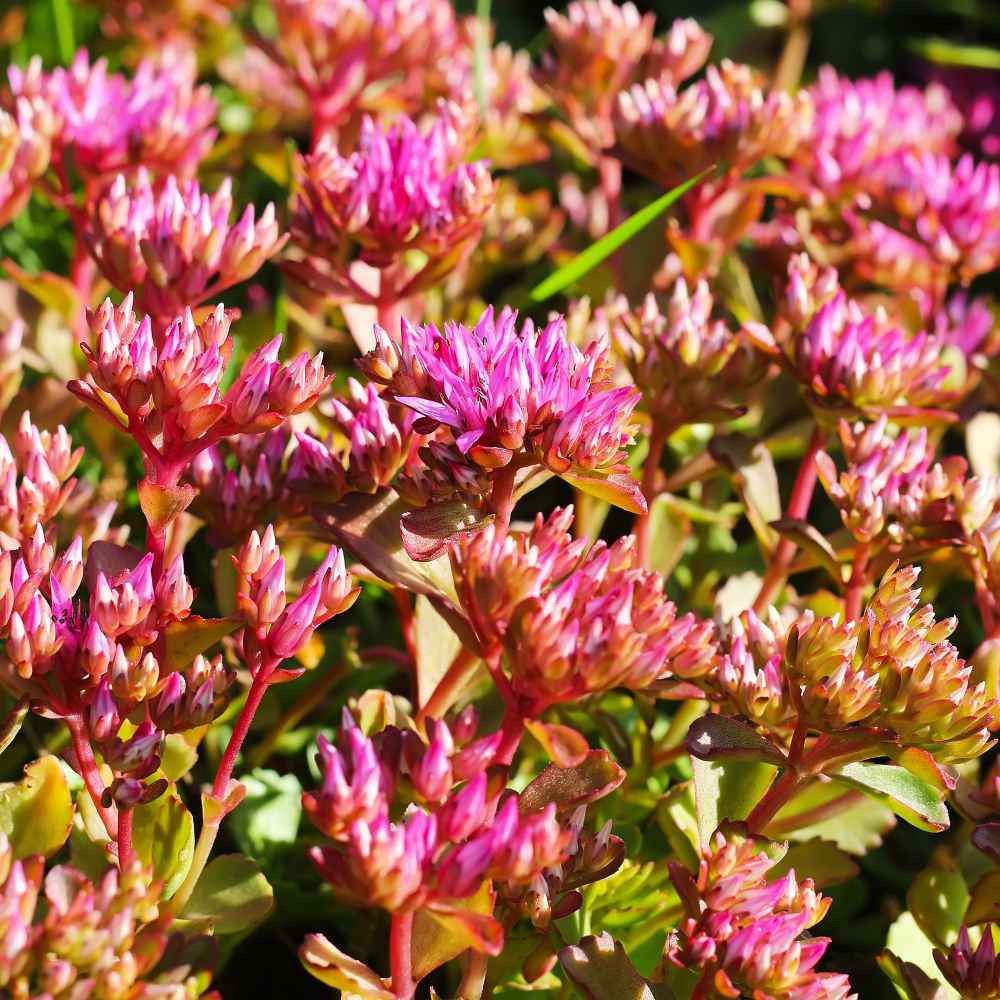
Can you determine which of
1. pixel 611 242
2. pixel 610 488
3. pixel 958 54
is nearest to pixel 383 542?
Result: pixel 610 488

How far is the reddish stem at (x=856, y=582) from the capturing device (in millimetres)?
1165

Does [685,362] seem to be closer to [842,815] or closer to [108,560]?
[842,815]

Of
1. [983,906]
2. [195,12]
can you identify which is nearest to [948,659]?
[983,906]

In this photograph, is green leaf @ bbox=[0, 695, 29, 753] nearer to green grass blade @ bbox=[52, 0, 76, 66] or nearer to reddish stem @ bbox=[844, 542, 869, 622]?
reddish stem @ bbox=[844, 542, 869, 622]

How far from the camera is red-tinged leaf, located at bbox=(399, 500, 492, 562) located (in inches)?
36.2

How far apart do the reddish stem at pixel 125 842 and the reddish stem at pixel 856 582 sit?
0.66 meters

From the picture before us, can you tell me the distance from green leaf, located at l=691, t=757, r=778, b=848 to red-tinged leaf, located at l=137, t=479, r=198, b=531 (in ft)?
1.49

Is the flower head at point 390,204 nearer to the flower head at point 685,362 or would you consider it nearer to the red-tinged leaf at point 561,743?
the flower head at point 685,362

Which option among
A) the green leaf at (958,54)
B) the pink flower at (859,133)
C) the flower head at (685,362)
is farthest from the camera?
the green leaf at (958,54)

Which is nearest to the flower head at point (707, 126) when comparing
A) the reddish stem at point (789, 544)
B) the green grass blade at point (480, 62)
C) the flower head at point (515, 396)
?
the green grass blade at point (480, 62)

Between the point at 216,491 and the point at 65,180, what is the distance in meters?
0.53

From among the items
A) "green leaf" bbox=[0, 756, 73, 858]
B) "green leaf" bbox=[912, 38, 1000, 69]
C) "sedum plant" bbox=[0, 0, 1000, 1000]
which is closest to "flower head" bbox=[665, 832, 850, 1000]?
"sedum plant" bbox=[0, 0, 1000, 1000]

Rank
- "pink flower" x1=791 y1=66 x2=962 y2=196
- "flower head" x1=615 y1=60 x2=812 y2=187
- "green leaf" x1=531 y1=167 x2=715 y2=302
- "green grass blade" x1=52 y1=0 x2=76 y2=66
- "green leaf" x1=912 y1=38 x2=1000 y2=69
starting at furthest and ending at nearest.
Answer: "green leaf" x1=912 y1=38 x2=1000 y2=69
"green grass blade" x1=52 y1=0 x2=76 y2=66
"pink flower" x1=791 y1=66 x2=962 y2=196
"flower head" x1=615 y1=60 x2=812 y2=187
"green leaf" x1=531 y1=167 x2=715 y2=302

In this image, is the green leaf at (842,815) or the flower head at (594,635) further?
the green leaf at (842,815)
